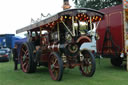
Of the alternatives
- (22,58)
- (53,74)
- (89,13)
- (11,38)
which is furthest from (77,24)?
(11,38)

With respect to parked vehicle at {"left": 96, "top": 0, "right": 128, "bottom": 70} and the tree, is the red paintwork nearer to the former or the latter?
parked vehicle at {"left": 96, "top": 0, "right": 128, "bottom": 70}

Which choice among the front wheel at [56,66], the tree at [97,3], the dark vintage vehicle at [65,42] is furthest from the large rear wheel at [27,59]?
the tree at [97,3]

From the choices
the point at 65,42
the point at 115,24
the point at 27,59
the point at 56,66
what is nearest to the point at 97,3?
the point at 115,24

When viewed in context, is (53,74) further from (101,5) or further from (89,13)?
(101,5)

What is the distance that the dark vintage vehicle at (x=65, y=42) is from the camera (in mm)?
6164

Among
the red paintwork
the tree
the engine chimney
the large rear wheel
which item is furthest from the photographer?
the tree

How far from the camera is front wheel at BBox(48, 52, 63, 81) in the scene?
19.6 ft

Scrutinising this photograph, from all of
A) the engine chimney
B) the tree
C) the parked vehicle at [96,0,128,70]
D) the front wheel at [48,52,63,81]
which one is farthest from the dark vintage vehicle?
the tree

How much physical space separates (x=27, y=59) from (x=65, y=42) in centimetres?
255

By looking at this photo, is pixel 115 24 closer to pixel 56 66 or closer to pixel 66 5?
pixel 66 5

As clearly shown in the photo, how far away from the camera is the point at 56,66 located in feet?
20.7

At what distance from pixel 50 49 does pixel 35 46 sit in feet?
5.02

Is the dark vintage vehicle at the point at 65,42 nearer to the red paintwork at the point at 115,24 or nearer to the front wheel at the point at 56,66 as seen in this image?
the front wheel at the point at 56,66

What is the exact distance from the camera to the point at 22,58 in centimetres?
884
